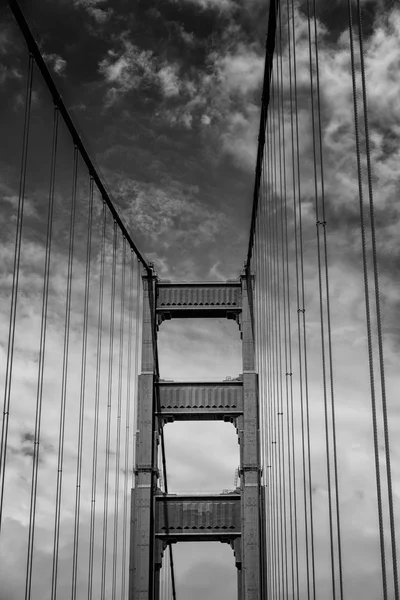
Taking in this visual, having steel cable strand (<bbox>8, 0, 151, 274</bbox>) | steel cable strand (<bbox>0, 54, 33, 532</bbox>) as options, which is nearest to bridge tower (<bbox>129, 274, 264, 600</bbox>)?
steel cable strand (<bbox>8, 0, 151, 274</bbox>)

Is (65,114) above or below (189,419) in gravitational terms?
above

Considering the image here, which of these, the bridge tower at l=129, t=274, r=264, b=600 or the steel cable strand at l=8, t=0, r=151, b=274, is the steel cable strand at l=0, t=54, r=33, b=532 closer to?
the steel cable strand at l=8, t=0, r=151, b=274

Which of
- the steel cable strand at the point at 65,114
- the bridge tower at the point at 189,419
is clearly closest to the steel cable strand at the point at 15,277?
the steel cable strand at the point at 65,114

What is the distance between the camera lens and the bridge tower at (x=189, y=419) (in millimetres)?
24859

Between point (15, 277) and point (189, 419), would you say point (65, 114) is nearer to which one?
point (15, 277)

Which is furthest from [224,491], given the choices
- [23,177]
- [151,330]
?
[23,177]

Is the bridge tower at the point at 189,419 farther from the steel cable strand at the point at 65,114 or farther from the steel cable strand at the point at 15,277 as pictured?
the steel cable strand at the point at 15,277

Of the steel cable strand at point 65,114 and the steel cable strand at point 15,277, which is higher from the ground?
the steel cable strand at point 65,114

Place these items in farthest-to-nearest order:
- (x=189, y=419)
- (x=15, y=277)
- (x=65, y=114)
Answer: (x=189, y=419)
(x=65, y=114)
(x=15, y=277)

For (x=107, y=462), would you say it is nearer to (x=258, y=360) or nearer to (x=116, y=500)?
(x=116, y=500)

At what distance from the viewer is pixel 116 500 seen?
Result: 26.7m

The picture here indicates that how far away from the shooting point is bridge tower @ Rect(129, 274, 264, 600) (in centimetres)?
2486

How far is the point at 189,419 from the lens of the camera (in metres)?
26.7

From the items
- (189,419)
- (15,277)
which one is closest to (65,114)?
(15,277)
